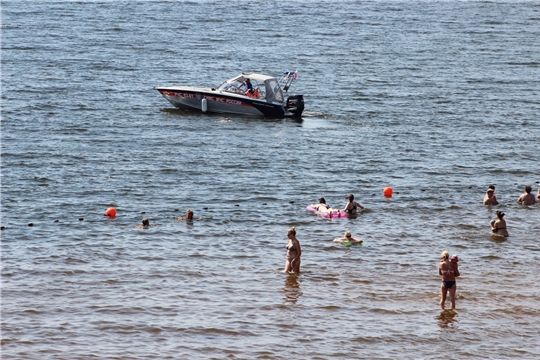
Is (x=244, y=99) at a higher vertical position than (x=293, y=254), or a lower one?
higher

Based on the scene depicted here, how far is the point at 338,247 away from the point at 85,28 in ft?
184

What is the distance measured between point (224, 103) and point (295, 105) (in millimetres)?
3877

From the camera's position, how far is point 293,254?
23859 millimetres

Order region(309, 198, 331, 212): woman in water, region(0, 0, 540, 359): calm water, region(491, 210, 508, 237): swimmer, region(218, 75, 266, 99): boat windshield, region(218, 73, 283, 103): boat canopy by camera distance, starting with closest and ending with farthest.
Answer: region(0, 0, 540, 359): calm water → region(491, 210, 508, 237): swimmer → region(309, 198, 331, 212): woman in water → region(218, 73, 283, 103): boat canopy → region(218, 75, 266, 99): boat windshield

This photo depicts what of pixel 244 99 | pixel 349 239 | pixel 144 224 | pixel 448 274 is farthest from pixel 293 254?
pixel 244 99

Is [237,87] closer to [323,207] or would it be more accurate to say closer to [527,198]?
[323,207]

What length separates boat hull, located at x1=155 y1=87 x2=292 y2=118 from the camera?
151 feet

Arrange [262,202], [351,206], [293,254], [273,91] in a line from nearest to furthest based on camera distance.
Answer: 1. [293,254]
2. [351,206]
3. [262,202]
4. [273,91]

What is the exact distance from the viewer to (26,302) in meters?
22.0

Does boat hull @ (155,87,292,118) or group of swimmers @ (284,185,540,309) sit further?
boat hull @ (155,87,292,118)

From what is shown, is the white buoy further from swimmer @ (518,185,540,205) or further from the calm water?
swimmer @ (518,185,540,205)

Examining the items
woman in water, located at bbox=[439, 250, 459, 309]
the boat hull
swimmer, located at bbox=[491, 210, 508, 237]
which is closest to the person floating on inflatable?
swimmer, located at bbox=[491, 210, 508, 237]

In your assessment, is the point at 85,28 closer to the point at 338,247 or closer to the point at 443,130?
the point at 443,130

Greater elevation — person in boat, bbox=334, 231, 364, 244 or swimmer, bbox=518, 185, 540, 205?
swimmer, bbox=518, 185, 540, 205
